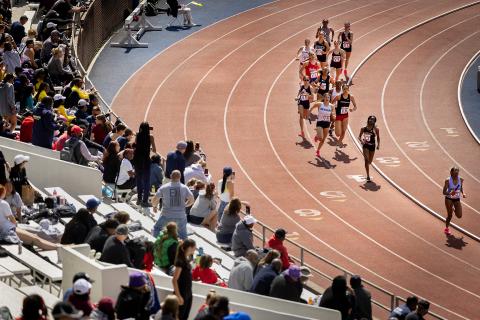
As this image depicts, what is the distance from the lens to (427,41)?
140 feet

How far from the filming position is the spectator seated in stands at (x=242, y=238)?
19469mm

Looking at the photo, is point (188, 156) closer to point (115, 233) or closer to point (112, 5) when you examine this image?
point (115, 233)

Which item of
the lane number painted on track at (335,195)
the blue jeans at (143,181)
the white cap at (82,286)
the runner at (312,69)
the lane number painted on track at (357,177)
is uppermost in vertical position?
the runner at (312,69)

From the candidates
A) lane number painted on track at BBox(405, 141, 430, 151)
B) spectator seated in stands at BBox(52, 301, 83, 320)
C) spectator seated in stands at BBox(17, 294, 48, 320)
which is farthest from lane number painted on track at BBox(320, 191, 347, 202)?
spectator seated in stands at BBox(52, 301, 83, 320)

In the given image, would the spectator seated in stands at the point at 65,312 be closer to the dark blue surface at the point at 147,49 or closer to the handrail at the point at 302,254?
the handrail at the point at 302,254

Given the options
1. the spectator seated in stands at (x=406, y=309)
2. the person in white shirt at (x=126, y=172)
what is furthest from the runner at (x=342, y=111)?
the spectator seated in stands at (x=406, y=309)

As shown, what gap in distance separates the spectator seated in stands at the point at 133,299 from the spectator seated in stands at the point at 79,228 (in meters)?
3.08

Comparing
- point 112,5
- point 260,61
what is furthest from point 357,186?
point 112,5

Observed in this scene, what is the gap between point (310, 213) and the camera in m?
27.5

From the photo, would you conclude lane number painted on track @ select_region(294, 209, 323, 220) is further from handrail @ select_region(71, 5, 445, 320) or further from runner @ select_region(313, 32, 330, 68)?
runner @ select_region(313, 32, 330, 68)

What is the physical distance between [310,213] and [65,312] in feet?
51.4

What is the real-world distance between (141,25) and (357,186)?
47.4ft

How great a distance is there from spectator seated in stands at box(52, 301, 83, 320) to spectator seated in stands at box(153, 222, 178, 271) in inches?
191

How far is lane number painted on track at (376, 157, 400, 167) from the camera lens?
30750 mm
